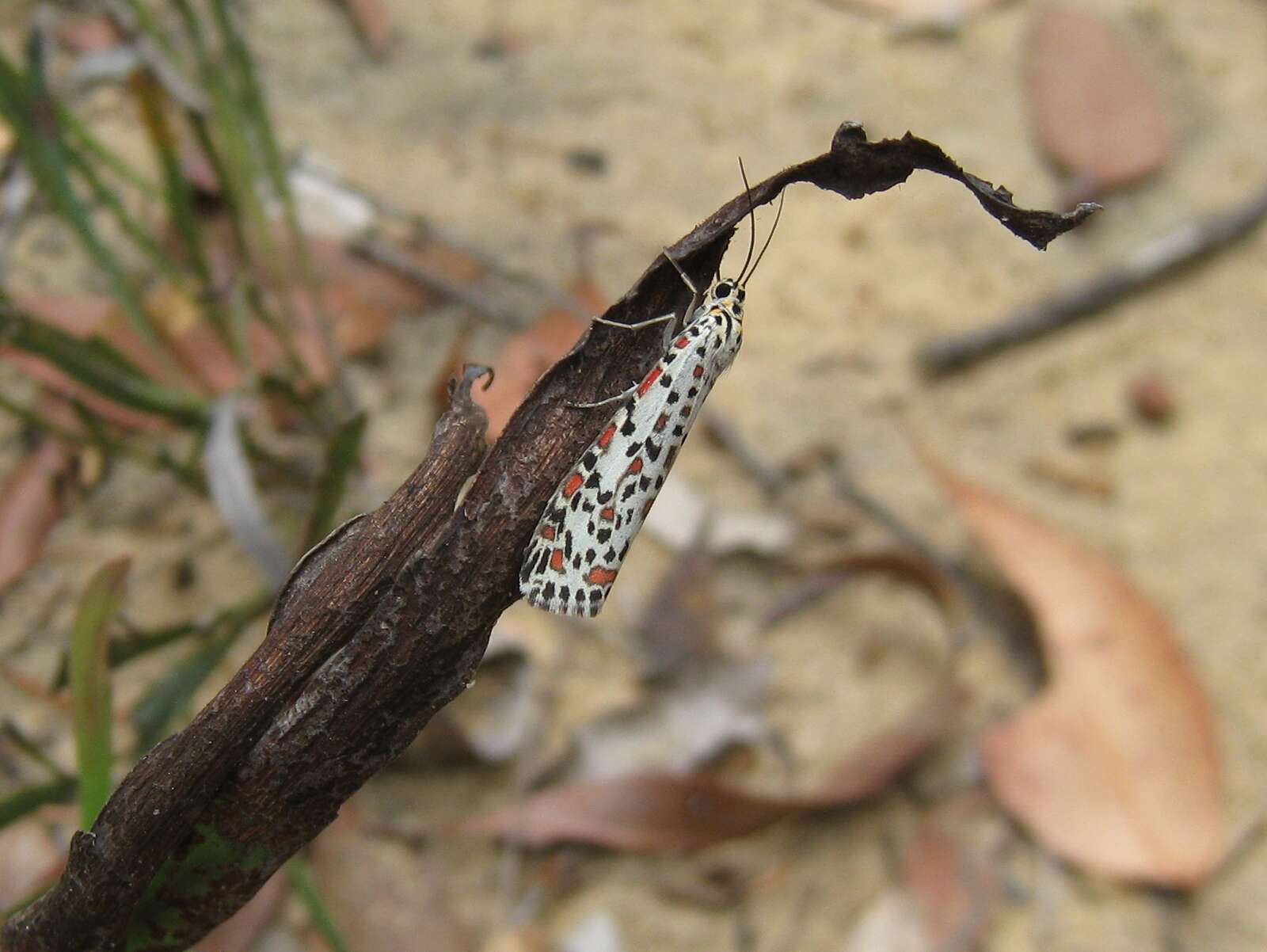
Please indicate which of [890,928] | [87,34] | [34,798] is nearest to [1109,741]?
→ [890,928]

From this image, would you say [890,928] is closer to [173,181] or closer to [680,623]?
[680,623]

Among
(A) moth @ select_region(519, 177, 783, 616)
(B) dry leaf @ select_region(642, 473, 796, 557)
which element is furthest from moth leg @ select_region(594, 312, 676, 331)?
(B) dry leaf @ select_region(642, 473, 796, 557)

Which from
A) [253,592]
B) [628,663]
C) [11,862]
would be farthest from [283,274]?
[11,862]

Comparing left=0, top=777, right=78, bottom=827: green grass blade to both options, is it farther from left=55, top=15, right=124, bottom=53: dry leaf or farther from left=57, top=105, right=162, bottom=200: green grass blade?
left=55, top=15, right=124, bottom=53: dry leaf

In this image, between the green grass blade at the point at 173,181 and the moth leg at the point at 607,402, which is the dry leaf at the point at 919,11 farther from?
the moth leg at the point at 607,402

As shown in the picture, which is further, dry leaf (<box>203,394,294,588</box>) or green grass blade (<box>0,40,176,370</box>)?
green grass blade (<box>0,40,176,370</box>)

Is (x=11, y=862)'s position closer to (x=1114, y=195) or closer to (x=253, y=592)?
(x=253, y=592)
